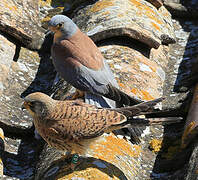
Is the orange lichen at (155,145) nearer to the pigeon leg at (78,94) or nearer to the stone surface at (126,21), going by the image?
the pigeon leg at (78,94)

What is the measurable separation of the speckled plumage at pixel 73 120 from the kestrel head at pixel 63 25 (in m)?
0.86

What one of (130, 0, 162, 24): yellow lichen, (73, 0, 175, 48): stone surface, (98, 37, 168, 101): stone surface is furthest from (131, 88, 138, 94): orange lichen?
(130, 0, 162, 24): yellow lichen

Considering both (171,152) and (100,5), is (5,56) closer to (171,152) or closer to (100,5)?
(100,5)

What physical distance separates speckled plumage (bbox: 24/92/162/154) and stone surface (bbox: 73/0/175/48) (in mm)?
1181

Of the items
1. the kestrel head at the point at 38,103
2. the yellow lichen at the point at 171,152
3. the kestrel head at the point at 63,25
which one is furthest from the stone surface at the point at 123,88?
the kestrel head at the point at 63,25

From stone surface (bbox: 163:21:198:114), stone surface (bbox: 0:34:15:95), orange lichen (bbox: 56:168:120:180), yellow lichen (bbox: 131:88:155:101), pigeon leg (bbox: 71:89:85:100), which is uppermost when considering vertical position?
orange lichen (bbox: 56:168:120:180)

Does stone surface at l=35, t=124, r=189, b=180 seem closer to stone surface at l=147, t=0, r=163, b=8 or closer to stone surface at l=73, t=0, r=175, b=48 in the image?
stone surface at l=73, t=0, r=175, b=48

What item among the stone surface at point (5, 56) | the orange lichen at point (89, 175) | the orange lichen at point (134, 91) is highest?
the orange lichen at point (89, 175)

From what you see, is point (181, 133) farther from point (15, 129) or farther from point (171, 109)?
point (15, 129)

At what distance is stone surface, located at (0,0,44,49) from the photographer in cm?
446

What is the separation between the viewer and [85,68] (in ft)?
13.1

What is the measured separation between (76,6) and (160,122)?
7.49ft

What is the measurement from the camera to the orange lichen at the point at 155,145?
140 inches

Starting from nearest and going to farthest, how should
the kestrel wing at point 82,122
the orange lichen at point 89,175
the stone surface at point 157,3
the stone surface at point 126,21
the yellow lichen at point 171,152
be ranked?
1. the orange lichen at point 89,175
2. the kestrel wing at point 82,122
3. the yellow lichen at point 171,152
4. the stone surface at point 126,21
5. the stone surface at point 157,3
